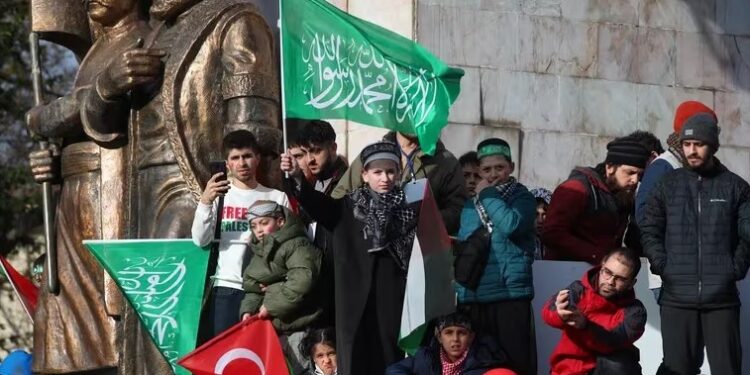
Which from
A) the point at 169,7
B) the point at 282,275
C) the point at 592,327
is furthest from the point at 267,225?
the point at 592,327

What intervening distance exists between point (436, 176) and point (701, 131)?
1559 mm

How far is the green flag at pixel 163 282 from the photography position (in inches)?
466

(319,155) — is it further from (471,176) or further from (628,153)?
(628,153)

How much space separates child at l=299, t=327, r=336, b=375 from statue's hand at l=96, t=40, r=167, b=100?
1.70m

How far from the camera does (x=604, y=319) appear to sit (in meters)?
10.9

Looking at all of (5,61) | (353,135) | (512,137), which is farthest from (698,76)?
(5,61)

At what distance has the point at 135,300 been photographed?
1196 centimetres

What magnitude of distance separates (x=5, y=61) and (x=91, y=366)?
12.8m

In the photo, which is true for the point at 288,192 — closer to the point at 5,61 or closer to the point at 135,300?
the point at 135,300

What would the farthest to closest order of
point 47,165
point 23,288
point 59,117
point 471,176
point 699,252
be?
point 23,288 < point 471,176 < point 47,165 < point 59,117 < point 699,252

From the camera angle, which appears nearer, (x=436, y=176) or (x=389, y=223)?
(x=389, y=223)

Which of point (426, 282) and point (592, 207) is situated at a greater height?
point (592, 207)

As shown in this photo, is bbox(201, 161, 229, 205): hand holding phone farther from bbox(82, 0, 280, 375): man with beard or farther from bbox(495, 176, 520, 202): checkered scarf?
bbox(495, 176, 520, 202): checkered scarf

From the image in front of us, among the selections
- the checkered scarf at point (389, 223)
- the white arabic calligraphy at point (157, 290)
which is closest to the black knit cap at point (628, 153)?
the checkered scarf at point (389, 223)
